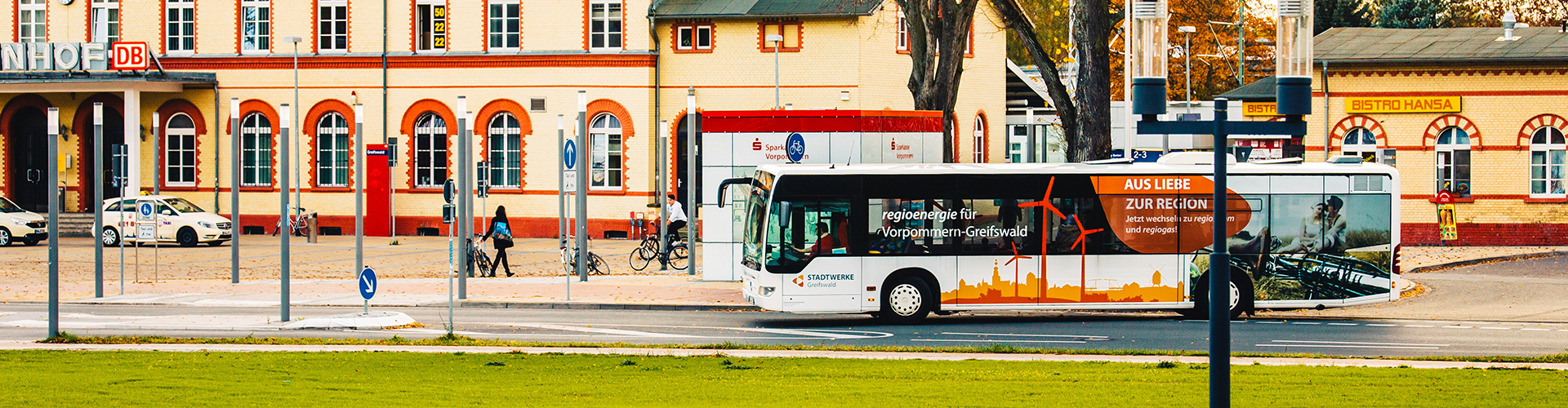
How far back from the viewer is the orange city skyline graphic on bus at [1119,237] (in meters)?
18.4

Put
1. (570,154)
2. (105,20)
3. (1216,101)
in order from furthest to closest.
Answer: (105,20), (570,154), (1216,101)

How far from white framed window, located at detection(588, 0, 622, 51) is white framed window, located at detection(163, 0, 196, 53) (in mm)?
11317

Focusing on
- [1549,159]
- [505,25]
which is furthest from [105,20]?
[1549,159]

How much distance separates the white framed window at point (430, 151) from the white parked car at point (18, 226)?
9.33 m

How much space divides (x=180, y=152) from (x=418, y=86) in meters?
7.54

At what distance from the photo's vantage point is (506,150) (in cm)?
4072

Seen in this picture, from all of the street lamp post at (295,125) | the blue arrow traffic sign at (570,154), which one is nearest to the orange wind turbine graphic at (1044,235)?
the blue arrow traffic sign at (570,154)

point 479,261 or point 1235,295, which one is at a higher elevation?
point 479,261

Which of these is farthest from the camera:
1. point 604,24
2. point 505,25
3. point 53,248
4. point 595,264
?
point 505,25

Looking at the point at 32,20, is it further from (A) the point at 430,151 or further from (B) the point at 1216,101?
(B) the point at 1216,101

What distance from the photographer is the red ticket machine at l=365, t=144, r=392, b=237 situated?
4106 cm

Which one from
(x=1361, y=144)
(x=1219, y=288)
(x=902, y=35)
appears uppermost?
(x=902, y=35)

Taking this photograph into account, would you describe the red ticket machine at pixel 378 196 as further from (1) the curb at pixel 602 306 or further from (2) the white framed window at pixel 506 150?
(1) the curb at pixel 602 306

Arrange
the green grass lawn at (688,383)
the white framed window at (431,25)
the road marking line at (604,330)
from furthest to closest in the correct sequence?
1. the white framed window at (431,25)
2. the road marking line at (604,330)
3. the green grass lawn at (688,383)
